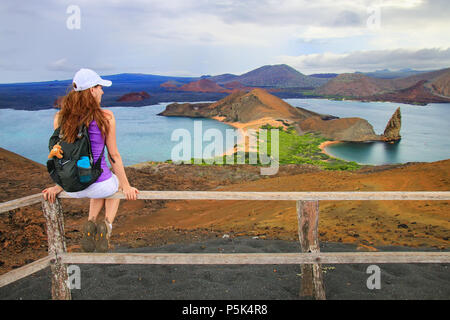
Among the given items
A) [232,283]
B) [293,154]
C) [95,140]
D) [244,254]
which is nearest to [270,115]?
[293,154]

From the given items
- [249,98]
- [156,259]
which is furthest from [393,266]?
[249,98]

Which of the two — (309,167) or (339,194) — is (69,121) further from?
(309,167)

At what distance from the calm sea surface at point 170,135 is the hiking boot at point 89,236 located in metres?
30.1

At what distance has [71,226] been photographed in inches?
464

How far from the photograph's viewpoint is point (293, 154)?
35188 mm

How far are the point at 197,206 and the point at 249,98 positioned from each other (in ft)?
159

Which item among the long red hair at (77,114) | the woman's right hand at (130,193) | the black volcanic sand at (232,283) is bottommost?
the black volcanic sand at (232,283)

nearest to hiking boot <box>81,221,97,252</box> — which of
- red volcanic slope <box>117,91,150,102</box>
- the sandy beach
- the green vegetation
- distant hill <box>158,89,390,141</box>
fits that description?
the green vegetation

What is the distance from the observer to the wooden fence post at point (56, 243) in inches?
143

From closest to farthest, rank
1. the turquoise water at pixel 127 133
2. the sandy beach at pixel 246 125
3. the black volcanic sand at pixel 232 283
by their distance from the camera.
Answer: the black volcanic sand at pixel 232 283 → the turquoise water at pixel 127 133 → the sandy beach at pixel 246 125

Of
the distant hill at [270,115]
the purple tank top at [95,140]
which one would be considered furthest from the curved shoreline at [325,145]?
the purple tank top at [95,140]

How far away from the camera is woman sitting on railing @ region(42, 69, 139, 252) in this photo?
10.8ft

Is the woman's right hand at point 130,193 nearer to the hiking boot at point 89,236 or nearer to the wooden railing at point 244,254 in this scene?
the wooden railing at point 244,254
